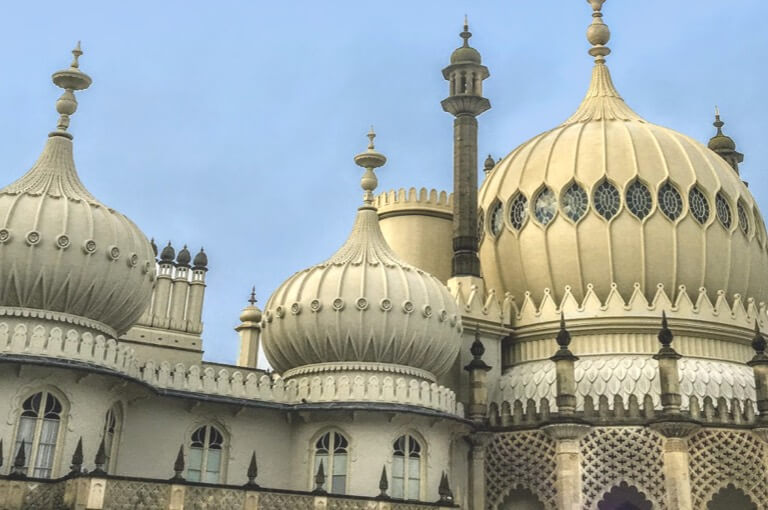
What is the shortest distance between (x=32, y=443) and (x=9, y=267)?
3.36m

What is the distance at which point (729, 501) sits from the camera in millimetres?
25219

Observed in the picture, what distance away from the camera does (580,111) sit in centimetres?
3128

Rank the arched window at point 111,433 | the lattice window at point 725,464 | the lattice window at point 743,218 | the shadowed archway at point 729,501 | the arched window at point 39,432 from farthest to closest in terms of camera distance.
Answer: the lattice window at point 743,218, the shadowed archway at point 729,501, the lattice window at point 725,464, the arched window at point 111,433, the arched window at point 39,432

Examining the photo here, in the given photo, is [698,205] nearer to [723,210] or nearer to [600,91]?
[723,210]

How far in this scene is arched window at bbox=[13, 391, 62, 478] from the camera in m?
18.2

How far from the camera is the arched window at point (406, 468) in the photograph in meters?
21.2

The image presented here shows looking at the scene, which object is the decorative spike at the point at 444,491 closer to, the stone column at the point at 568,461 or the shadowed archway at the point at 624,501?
the stone column at the point at 568,461

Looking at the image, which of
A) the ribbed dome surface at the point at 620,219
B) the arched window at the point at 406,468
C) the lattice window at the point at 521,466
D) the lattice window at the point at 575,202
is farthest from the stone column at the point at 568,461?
the lattice window at the point at 575,202

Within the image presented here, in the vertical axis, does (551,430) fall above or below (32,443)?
above

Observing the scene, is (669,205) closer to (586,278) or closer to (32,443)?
(586,278)

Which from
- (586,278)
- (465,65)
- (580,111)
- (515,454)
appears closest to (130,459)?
(515,454)

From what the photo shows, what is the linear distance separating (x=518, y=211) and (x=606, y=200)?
8.34 ft

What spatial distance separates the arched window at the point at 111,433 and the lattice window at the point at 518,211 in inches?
510

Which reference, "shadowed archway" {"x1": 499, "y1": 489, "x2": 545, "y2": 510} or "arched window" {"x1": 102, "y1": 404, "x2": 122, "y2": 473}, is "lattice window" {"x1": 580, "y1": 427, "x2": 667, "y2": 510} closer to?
"shadowed archway" {"x1": 499, "y1": 489, "x2": 545, "y2": 510}
